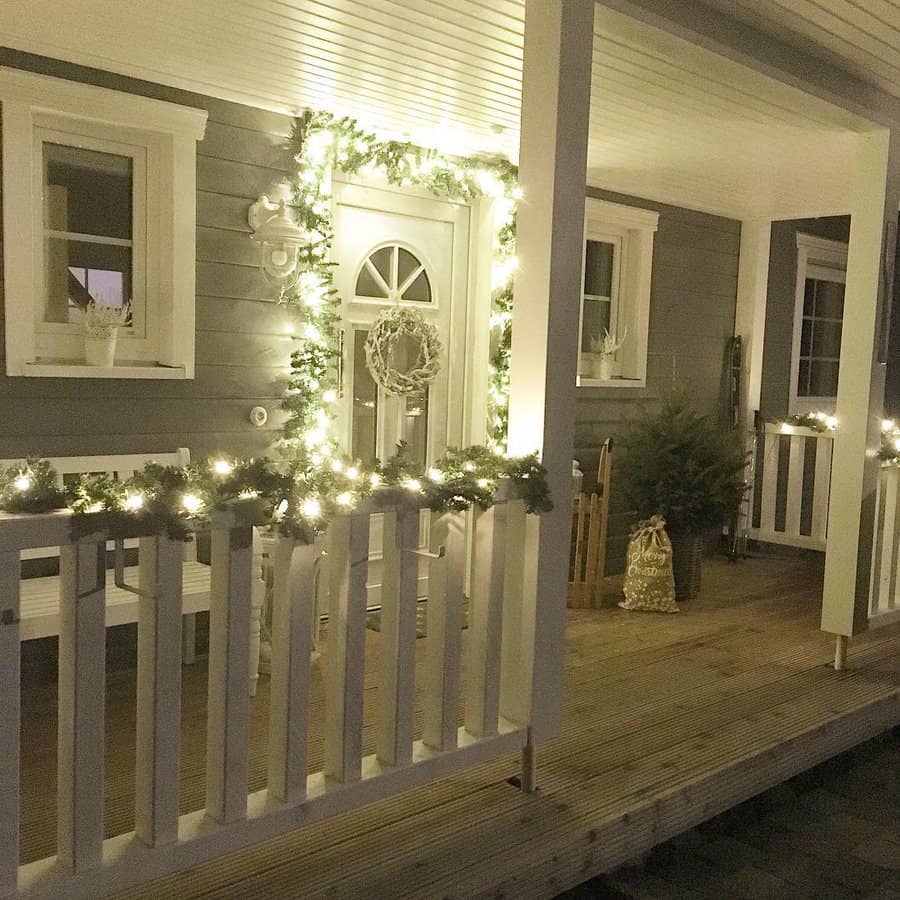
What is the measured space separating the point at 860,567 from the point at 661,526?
1148mm

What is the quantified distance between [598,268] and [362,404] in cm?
206

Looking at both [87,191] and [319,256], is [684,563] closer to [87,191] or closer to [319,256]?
[319,256]

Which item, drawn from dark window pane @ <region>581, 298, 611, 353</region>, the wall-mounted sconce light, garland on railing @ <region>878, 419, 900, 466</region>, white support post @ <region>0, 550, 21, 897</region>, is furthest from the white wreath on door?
white support post @ <region>0, 550, 21, 897</region>

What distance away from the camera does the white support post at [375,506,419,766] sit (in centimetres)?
258

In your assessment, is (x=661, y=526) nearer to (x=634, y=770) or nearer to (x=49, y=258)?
(x=634, y=770)

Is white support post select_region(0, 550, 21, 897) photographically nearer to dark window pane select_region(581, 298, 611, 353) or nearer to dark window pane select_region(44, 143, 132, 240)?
dark window pane select_region(44, 143, 132, 240)

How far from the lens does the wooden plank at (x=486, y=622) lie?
2777mm

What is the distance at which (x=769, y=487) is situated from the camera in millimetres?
6555

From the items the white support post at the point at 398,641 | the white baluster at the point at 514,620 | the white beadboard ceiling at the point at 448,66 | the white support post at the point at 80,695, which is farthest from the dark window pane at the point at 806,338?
the white support post at the point at 80,695

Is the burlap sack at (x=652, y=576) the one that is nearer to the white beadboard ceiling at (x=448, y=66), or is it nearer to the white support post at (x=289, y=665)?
the white beadboard ceiling at (x=448, y=66)

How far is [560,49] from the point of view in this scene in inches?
105

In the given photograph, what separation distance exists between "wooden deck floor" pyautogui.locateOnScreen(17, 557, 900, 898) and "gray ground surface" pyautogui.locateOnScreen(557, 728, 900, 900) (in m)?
0.08

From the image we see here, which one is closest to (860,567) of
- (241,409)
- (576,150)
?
(576,150)

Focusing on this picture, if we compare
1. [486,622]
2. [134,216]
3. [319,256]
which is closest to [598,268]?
Result: [319,256]
